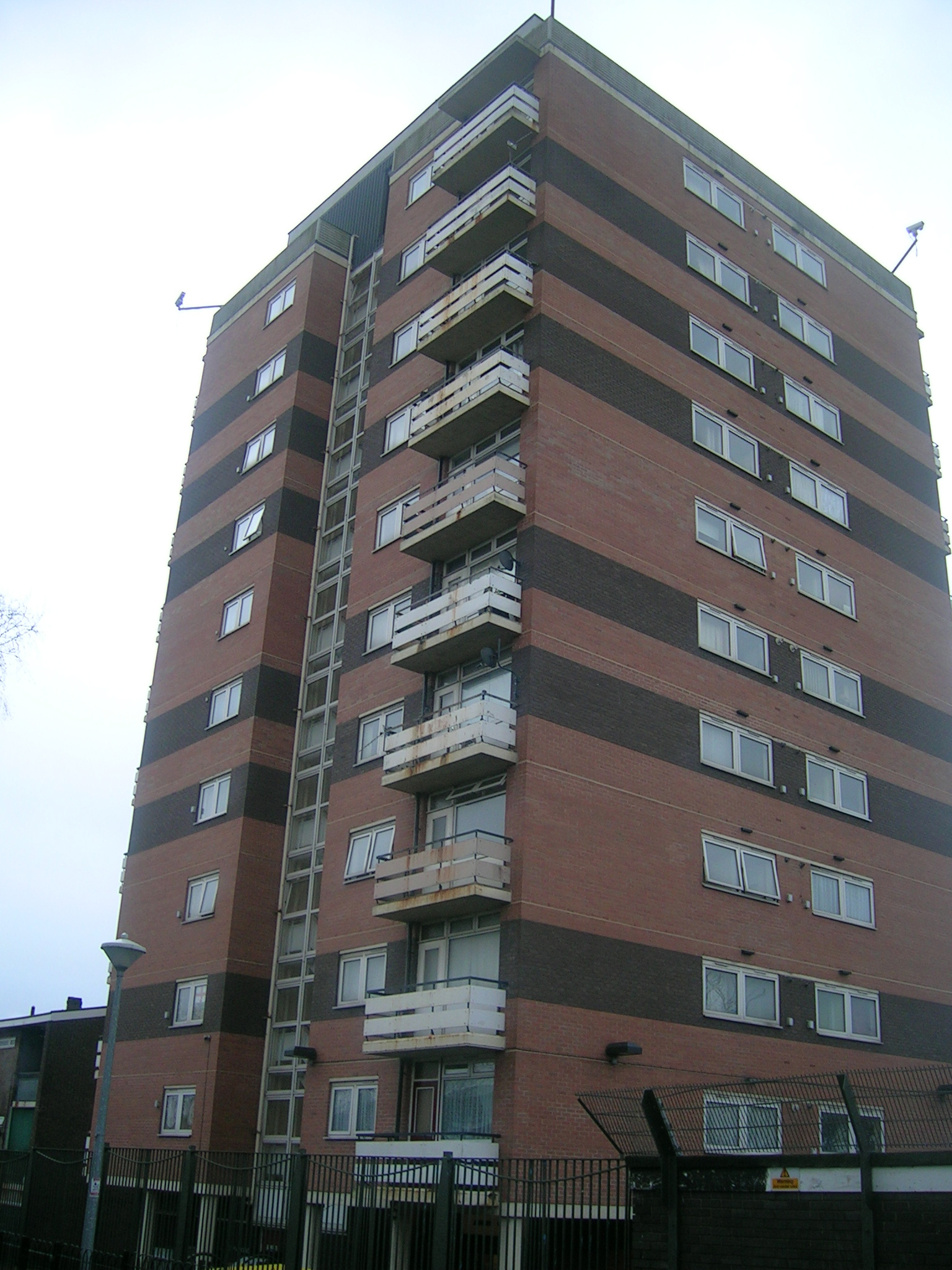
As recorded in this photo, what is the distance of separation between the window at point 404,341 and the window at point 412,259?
182 centimetres

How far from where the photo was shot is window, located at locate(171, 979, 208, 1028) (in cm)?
3428

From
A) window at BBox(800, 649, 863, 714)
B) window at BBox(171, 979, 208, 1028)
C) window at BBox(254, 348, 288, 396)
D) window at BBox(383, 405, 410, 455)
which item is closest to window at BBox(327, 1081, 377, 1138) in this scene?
window at BBox(171, 979, 208, 1028)

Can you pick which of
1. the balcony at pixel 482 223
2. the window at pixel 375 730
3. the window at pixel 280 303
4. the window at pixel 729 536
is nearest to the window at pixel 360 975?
the window at pixel 375 730

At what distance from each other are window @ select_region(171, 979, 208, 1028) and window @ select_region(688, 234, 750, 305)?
2476 cm

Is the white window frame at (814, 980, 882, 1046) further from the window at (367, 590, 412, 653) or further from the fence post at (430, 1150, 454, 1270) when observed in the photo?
the fence post at (430, 1150, 454, 1270)

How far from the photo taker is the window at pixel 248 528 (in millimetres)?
40188

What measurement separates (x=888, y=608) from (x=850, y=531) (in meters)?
2.58

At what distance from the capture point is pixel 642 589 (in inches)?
1220

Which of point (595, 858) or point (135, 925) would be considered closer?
point (595, 858)

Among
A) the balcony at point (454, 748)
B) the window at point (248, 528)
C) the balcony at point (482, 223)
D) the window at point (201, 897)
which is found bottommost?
the window at point (201, 897)

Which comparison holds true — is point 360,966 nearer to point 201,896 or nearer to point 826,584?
point 201,896

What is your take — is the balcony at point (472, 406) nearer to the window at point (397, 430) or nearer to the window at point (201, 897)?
the window at point (397, 430)

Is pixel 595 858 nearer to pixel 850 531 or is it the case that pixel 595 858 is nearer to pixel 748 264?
pixel 850 531

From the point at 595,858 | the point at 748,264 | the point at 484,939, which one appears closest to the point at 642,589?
the point at 595,858
